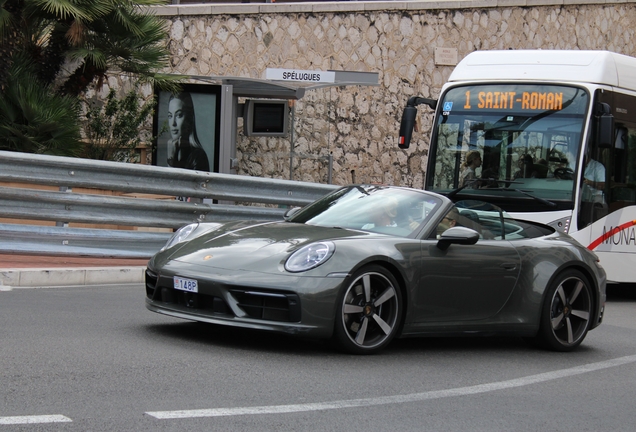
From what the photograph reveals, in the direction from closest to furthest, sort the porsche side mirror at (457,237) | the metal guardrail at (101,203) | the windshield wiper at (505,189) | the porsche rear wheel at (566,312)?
the porsche side mirror at (457,237)
the porsche rear wheel at (566,312)
the metal guardrail at (101,203)
the windshield wiper at (505,189)

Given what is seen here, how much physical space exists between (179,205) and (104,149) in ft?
23.9

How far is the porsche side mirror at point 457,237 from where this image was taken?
7160 millimetres

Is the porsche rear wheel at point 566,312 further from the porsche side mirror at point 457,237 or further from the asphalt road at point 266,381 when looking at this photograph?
the porsche side mirror at point 457,237

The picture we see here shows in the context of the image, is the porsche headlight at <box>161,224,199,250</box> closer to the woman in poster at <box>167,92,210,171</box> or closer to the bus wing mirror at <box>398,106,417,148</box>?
the bus wing mirror at <box>398,106,417,148</box>

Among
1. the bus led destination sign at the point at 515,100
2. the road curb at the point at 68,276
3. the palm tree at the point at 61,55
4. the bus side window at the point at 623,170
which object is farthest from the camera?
the palm tree at the point at 61,55

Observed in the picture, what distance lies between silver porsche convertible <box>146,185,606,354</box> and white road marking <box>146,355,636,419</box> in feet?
2.38

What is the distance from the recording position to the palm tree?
47.0 ft

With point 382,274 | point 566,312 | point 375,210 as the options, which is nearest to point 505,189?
point 566,312

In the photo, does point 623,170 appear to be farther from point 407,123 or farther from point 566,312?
point 566,312

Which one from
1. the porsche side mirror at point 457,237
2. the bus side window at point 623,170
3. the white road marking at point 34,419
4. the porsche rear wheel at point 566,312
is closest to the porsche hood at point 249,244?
the porsche side mirror at point 457,237

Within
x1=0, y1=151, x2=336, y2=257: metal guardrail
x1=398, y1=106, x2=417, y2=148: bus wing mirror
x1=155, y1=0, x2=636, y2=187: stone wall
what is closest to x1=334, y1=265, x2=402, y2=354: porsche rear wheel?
x1=0, y1=151, x2=336, y2=257: metal guardrail

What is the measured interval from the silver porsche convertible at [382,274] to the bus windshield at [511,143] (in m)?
3.67

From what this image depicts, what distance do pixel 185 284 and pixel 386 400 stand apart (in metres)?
1.79

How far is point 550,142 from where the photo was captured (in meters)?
12.2
